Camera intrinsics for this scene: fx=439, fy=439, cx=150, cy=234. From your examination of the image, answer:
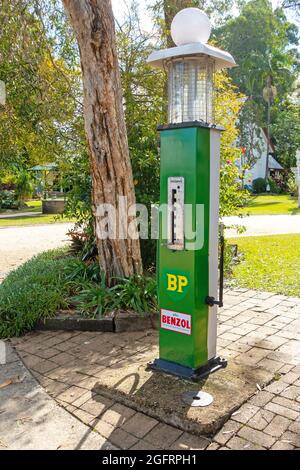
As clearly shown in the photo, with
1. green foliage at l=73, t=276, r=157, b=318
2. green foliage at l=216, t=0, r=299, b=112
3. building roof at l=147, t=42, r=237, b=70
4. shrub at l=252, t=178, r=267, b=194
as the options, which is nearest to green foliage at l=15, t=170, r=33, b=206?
green foliage at l=216, t=0, r=299, b=112

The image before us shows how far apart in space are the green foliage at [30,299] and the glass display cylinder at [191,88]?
248 centimetres

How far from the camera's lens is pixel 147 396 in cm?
298

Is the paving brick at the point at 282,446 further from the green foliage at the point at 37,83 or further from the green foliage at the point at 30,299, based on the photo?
the green foliage at the point at 37,83

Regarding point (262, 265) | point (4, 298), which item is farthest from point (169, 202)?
point (262, 265)

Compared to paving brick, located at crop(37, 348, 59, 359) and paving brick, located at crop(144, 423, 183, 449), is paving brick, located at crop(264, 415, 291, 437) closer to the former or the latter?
paving brick, located at crop(144, 423, 183, 449)

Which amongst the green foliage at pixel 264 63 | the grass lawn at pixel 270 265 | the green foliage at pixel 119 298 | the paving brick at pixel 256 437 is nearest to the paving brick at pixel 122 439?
the paving brick at pixel 256 437

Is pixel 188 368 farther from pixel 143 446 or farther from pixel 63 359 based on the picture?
pixel 63 359

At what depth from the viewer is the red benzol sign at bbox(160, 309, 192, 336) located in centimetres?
319

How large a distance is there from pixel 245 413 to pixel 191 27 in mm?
2633

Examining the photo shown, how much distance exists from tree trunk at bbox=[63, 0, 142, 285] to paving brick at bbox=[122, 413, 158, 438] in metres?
2.30

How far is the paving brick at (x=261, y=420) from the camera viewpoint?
2.73 m

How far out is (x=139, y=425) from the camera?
2771mm

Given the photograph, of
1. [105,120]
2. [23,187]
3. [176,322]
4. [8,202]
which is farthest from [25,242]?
[8,202]

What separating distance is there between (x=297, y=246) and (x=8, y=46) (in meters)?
6.79
